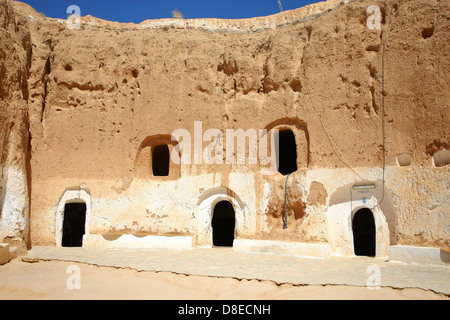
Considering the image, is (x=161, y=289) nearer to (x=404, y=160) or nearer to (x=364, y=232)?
(x=404, y=160)

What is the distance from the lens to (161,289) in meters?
5.71

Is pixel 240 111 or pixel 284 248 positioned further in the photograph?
pixel 240 111

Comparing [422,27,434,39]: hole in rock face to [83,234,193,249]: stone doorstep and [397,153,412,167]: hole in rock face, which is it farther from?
[83,234,193,249]: stone doorstep

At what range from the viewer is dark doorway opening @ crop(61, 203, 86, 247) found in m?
13.9

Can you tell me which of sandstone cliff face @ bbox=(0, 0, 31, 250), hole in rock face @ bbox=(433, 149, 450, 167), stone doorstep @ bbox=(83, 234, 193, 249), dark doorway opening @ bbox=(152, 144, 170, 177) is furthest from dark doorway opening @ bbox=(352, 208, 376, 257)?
sandstone cliff face @ bbox=(0, 0, 31, 250)

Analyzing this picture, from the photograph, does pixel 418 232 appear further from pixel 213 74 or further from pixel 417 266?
pixel 213 74

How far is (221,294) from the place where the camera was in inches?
217

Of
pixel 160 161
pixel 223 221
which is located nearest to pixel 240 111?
pixel 160 161

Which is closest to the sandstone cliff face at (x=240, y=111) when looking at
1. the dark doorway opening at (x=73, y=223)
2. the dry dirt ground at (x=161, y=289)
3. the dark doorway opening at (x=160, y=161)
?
the dark doorway opening at (x=160, y=161)

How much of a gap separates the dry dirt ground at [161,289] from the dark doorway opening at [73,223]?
24.1 feet

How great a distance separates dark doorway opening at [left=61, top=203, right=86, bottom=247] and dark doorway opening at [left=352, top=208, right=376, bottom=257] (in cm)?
983

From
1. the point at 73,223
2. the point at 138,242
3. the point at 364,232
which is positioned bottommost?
the point at 138,242

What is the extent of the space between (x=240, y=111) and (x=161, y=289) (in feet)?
21.1
